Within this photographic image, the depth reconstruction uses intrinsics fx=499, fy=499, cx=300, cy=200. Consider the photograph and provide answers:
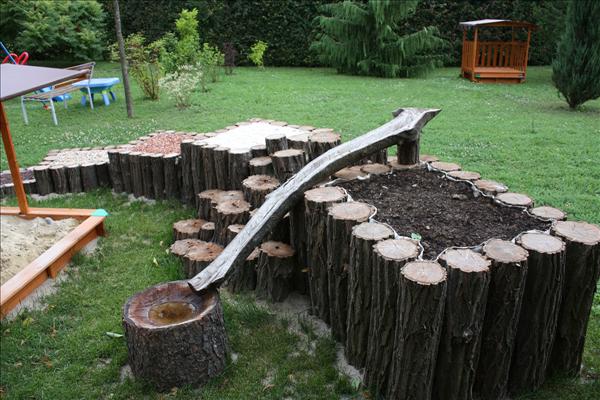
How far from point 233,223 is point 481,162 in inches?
149

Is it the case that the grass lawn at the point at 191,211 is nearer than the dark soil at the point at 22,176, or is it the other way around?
the grass lawn at the point at 191,211

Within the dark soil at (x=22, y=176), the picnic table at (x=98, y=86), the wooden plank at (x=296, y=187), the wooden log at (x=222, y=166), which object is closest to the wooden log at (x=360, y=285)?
the wooden plank at (x=296, y=187)

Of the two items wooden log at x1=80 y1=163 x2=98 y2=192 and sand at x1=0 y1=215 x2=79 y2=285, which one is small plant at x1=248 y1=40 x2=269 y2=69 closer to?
wooden log at x1=80 y1=163 x2=98 y2=192

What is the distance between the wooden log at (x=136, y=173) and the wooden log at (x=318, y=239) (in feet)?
9.81

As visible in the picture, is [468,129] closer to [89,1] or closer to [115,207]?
[115,207]

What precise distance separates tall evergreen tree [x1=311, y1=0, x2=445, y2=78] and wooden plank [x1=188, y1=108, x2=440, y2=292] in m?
10.3

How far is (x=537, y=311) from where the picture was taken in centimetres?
282

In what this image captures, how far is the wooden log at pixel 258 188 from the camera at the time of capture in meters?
4.25

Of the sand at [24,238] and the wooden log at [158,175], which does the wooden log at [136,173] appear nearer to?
the wooden log at [158,175]

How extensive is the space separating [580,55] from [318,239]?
8556 millimetres

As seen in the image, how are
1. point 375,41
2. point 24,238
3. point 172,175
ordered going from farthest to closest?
point 375,41 → point 172,175 → point 24,238

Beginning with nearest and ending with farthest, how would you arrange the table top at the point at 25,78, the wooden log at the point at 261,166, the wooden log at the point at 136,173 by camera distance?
the table top at the point at 25,78, the wooden log at the point at 261,166, the wooden log at the point at 136,173

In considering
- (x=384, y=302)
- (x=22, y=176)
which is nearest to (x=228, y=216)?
(x=384, y=302)

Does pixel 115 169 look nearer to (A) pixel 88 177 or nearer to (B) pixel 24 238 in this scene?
(A) pixel 88 177
